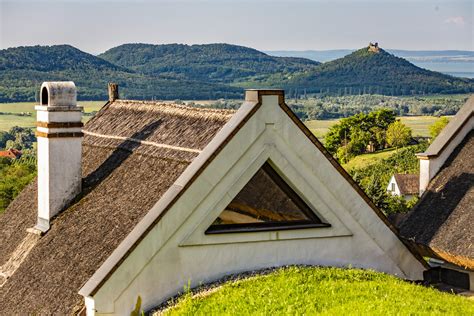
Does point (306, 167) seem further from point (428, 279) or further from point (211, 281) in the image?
point (428, 279)

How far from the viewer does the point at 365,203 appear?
12852 millimetres

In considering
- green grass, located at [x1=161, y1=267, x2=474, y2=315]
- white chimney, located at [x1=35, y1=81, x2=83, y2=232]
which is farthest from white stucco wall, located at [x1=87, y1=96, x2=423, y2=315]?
white chimney, located at [x1=35, y1=81, x2=83, y2=232]

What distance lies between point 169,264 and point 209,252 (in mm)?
605

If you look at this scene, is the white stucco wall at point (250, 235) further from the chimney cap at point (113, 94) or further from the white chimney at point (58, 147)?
the chimney cap at point (113, 94)

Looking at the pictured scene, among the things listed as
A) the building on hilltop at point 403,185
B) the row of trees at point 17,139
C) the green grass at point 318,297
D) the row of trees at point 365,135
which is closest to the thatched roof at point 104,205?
the green grass at point 318,297

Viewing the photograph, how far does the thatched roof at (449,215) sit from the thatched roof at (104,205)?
4235mm

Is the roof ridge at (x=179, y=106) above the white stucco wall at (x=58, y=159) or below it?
above

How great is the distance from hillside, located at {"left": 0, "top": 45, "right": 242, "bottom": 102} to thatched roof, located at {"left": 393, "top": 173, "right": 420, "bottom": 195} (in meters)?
75.3

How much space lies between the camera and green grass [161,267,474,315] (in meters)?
10.0

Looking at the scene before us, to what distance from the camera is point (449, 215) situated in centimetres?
1482

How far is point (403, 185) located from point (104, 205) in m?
60.6

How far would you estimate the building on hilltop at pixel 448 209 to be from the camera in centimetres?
1427

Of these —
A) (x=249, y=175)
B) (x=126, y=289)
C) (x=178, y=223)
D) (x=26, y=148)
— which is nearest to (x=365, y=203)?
(x=249, y=175)

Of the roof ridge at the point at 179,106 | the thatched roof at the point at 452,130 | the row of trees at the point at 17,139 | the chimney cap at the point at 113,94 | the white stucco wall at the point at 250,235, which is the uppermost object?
the chimney cap at the point at 113,94
